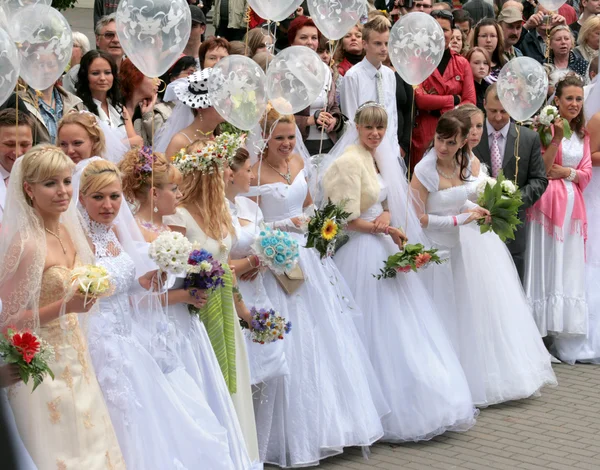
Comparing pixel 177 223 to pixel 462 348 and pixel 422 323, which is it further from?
pixel 462 348

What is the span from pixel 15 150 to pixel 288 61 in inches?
71.6

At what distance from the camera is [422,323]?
7.78m

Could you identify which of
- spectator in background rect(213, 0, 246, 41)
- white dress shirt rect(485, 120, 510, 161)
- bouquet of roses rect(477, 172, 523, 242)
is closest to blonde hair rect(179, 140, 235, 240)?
bouquet of roses rect(477, 172, 523, 242)

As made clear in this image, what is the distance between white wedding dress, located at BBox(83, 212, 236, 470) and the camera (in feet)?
18.0

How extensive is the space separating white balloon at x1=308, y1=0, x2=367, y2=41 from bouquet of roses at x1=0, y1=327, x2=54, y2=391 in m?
3.62

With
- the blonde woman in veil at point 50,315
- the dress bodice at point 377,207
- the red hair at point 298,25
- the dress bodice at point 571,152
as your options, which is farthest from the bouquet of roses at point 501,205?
the blonde woman in veil at point 50,315

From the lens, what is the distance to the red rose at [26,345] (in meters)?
4.78

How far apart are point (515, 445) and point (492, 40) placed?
16.8ft

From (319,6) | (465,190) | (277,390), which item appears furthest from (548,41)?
(277,390)

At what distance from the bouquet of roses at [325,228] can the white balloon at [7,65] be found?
2.23 m

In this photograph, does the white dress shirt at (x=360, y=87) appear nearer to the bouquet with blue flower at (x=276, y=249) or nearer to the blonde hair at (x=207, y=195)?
the bouquet with blue flower at (x=276, y=249)

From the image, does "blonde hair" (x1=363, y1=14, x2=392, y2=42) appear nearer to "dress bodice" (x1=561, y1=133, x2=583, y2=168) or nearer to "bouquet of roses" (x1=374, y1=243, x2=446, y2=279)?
"dress bodice" (x1=561, y1=133, x2=583, y2=168)

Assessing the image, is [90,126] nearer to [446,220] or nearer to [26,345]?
[26,345]

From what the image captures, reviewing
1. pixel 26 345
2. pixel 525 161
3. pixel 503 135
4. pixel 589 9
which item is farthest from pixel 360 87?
pixel 26 345
